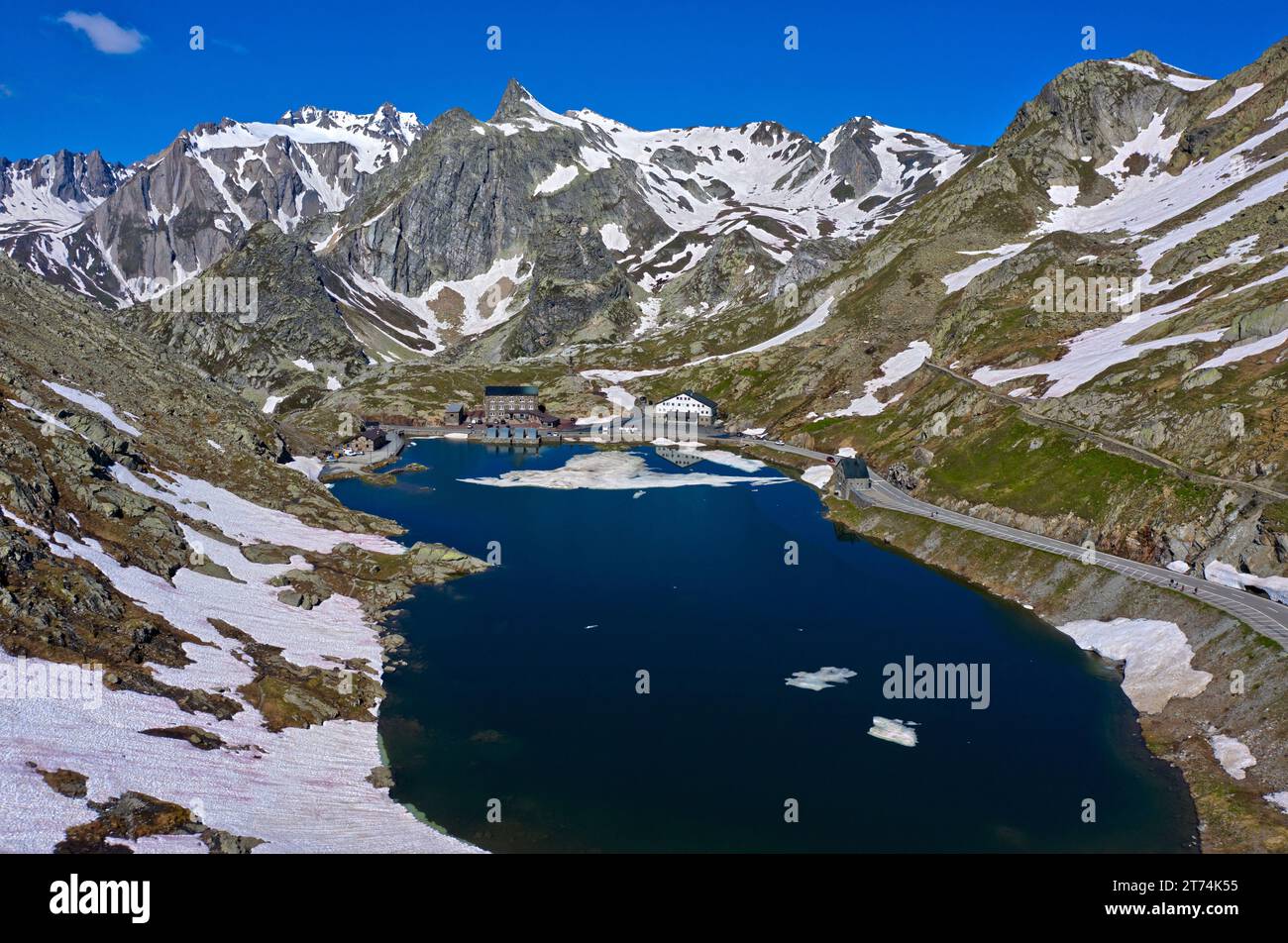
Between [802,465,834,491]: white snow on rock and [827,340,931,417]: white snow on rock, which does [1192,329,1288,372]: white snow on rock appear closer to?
[802,465,834,491]: white snow on rock

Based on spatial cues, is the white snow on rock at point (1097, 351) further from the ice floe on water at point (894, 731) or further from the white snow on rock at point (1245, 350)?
the ice floe on water at point (894, 731)

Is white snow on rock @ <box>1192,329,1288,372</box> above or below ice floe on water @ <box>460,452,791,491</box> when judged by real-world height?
above

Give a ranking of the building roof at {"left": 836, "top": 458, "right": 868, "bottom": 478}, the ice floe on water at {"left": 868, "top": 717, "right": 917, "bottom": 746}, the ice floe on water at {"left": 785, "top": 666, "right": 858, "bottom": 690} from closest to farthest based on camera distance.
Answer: the ice floe on water at {"left": 868, "top": 717, "right": 917, "bottom": 746}
the ice floe on water at {"left": 785, "top": 666, "right": 858, "bottom": 690}
the building roof at {"left": 836, "top": 458, "right": 868, "bottom": 478}

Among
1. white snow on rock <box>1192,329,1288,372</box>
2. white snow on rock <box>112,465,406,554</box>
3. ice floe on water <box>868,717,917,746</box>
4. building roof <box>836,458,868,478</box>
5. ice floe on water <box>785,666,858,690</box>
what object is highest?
white snow on rock <box>1192,329,1288,372</box>

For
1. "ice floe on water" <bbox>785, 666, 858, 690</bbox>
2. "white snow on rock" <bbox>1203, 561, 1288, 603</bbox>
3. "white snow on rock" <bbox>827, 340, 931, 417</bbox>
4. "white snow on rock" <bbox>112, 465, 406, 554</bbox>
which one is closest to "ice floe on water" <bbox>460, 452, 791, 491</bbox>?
"white snow on rock" <bbox>827, 340, 931, 417</bbox>

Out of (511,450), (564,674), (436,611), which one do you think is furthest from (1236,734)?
(511,450)

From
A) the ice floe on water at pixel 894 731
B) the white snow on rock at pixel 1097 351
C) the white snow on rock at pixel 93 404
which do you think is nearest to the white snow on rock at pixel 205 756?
the ice floe on water at pixel 894 731
